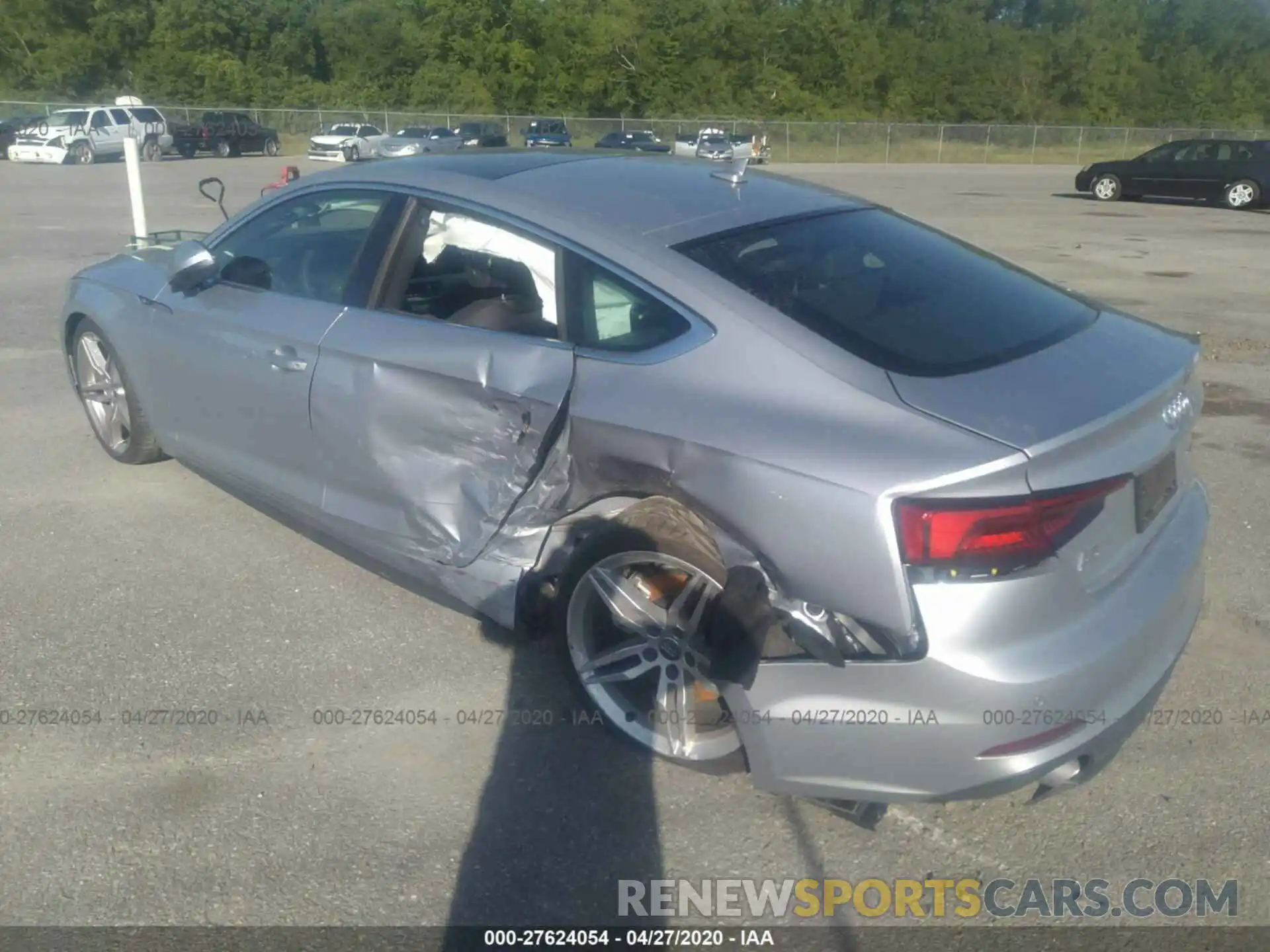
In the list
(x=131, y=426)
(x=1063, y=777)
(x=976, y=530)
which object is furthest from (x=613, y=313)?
(x=131, y=426)

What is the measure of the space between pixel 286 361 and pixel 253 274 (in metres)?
0.55

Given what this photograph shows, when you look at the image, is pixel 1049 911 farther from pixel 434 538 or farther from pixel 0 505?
pixel 0 505

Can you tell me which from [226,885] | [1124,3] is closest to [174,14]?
[1124,3]

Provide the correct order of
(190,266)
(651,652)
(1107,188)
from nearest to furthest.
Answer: (651,652) → (190,266) → (1107,188)

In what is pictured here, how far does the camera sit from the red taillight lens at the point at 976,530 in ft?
8.66

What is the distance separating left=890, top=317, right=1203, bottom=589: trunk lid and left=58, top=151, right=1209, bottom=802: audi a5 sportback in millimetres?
11

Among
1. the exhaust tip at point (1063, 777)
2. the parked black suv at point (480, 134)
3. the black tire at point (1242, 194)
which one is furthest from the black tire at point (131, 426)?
the parked black suv at point (480, 134)

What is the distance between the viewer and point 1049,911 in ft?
9.52

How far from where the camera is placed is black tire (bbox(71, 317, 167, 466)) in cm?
537

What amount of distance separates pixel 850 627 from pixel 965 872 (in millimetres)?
793

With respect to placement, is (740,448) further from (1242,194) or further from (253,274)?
(1242,194)

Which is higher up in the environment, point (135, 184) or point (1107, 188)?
point (135, 184)

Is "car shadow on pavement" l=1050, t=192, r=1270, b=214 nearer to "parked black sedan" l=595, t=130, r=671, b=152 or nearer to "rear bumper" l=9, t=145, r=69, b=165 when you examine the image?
"parked black sedan" l=595, t=130, r=671, b=152

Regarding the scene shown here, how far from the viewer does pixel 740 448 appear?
295 centimetres
